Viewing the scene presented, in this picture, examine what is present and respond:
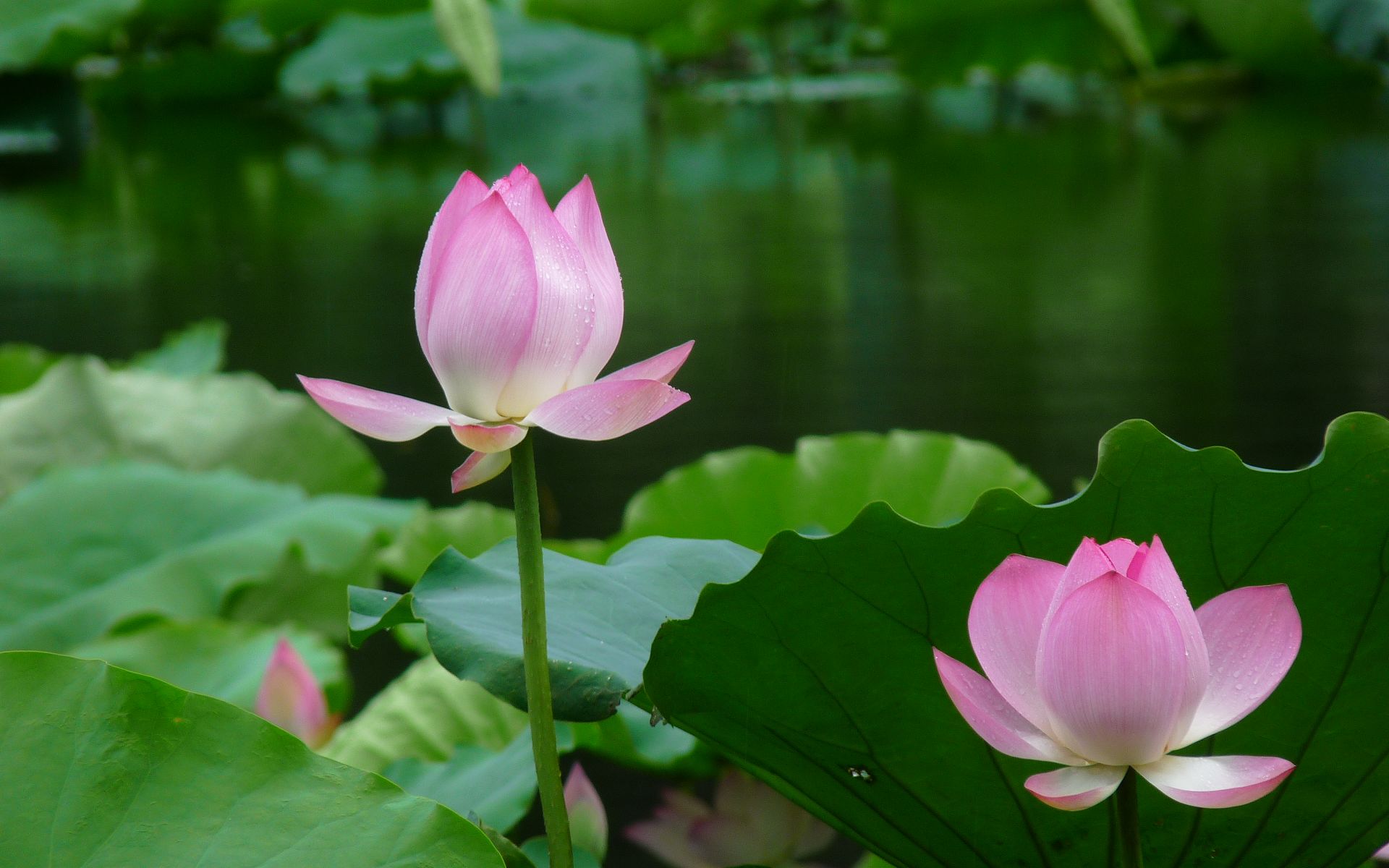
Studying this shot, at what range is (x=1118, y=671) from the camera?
243 mm

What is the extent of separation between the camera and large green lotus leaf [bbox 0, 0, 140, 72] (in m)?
3.65

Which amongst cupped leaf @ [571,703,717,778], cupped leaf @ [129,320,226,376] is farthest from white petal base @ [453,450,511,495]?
cupped leaf @ [129,320,226,376]

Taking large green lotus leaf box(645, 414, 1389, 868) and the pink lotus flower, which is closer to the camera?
large green lotus leaf box(645, 414, 1389, 868)

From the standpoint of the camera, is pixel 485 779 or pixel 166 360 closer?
pixel 485 779

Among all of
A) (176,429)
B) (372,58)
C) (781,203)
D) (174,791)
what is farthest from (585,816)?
(372,58)

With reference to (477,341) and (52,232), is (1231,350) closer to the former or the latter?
(477,341)

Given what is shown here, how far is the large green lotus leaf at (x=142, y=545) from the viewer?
0.80 m

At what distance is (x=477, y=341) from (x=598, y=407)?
0.10 feet

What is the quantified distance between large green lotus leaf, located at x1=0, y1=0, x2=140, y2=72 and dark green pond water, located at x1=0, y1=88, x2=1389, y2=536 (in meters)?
0.34

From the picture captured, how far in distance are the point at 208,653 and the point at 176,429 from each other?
411 millimetres

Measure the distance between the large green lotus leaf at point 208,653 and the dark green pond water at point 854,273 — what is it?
1.14ft

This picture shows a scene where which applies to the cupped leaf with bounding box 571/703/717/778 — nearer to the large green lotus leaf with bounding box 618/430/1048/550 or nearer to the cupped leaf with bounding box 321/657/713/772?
the cupped leaf with bounding box 321/657/713/772

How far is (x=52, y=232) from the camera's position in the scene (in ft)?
9.39

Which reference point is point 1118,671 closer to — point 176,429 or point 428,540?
point 428,540
